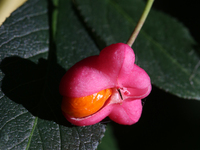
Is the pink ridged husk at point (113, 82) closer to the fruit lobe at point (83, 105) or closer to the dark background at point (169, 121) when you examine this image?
the fruit lobe at point (83, 105)

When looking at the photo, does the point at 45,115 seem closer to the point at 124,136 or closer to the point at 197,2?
the point at 124,136

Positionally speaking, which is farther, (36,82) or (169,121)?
(169,121)

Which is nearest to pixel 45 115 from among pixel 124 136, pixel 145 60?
pixel 145 60

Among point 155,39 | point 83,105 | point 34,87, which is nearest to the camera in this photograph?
point 83,105

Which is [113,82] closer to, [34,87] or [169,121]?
[34,87]

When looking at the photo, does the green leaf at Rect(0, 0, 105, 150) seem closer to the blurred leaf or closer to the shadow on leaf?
the shadow on leaf

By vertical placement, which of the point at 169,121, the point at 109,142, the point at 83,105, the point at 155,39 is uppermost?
the point at 83,105

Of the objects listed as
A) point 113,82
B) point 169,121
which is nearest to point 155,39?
point 169,121
